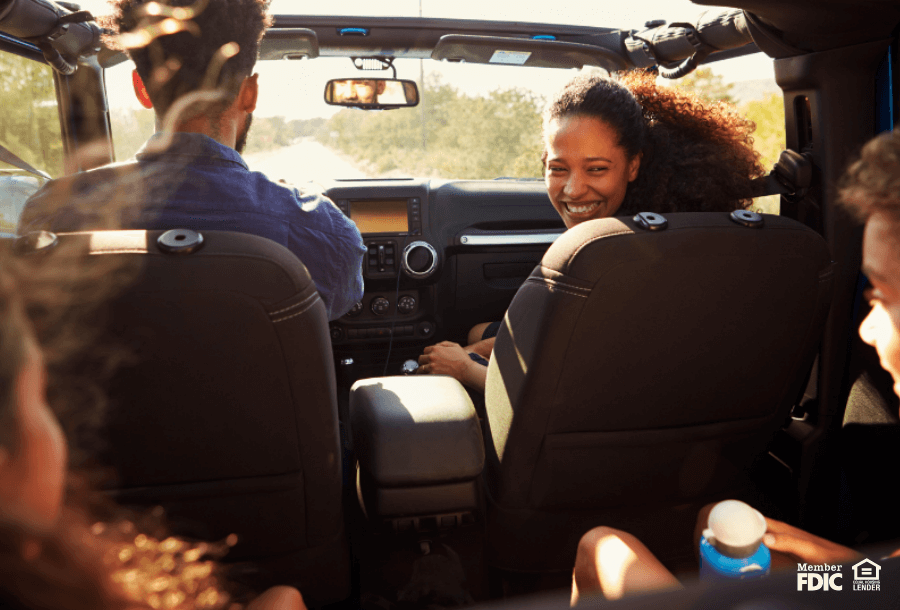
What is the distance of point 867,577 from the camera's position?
478mm

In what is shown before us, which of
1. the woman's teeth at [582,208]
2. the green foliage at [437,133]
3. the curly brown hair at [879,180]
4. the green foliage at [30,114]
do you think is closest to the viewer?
the curly brown hair at [879,180]

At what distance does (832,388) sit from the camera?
6.35 ft

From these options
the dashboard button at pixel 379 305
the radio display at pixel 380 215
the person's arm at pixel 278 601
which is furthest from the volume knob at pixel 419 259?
the person's arm at pixel 278 601

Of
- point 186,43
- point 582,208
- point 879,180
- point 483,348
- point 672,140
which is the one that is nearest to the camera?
point 879,180

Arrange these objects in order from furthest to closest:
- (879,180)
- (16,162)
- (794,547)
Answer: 1. (16,162)
2. (794,547)
3. (879,180)

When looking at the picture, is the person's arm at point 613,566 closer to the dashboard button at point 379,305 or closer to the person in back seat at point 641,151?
the person in back seat at point 641,151

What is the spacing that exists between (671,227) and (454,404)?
0.68 m

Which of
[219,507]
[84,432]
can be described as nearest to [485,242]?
[219,507]

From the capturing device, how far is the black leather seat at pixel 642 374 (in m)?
1.32

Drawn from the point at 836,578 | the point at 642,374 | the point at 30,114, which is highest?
the point at 30,114

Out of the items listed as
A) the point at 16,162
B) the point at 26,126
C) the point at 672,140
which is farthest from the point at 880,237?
the point at 26,126

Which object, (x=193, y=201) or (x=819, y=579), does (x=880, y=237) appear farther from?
(x=193, y=201)

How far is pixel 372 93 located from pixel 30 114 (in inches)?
59.9

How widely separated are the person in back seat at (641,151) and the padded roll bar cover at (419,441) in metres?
0.88
